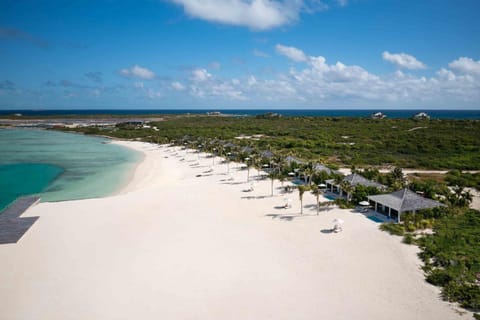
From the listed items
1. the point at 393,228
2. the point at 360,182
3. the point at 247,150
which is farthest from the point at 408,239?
the point at 247,150

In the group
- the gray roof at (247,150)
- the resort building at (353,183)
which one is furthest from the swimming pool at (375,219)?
the gray roof at (247,150)

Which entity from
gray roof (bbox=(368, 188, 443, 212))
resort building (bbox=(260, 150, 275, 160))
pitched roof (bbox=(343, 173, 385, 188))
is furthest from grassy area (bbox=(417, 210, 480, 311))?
resort building (bbox=(260, 150, 275, 160))

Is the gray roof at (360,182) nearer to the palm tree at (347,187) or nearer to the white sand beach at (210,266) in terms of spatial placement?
the palm tree at (347,187)

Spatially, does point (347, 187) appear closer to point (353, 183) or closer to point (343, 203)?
point (353, 183)

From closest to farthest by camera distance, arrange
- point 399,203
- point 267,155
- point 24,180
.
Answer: point 399,203
point 24,180
point 267,155

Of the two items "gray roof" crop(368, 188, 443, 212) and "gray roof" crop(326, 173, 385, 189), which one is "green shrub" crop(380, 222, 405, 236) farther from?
"gray roof" crop(326, 173, 385, 189)
